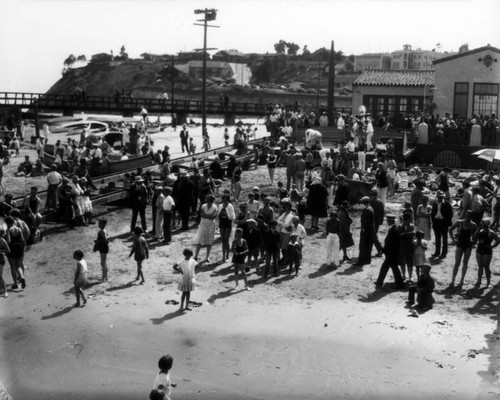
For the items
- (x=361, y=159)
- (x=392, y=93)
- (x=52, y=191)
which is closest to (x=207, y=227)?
(x=52, y=191)

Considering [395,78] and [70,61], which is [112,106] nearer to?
[395,78]

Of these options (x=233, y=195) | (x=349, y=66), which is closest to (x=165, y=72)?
(x=349, y=66)

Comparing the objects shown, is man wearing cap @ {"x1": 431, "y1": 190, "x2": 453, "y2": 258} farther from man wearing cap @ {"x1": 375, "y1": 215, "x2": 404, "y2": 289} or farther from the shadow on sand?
the shadow on sand

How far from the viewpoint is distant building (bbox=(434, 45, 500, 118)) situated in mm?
36562

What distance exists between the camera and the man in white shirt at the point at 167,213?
17.9m

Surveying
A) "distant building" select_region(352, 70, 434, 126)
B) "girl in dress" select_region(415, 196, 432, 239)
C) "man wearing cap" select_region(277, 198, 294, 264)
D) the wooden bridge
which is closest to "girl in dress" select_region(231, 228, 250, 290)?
"man wearing cap" select_region(277, 198, 294, 264)

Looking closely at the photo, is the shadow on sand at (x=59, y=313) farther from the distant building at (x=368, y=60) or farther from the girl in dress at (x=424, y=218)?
the distant building at (x=368, y=60)

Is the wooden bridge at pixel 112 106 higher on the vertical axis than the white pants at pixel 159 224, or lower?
higher

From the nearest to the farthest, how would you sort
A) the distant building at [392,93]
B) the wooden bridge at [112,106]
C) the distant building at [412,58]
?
1. the distant building at [392,93]
2. the wooden bridge at [112,106]
3. the distant building at [412,58]

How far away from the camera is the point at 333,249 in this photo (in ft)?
54.3

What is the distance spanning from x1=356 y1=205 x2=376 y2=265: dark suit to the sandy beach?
0.30 metres

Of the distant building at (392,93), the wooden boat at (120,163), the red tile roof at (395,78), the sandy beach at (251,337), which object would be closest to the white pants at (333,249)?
the sandy beach at (251,337)

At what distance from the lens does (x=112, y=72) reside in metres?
151

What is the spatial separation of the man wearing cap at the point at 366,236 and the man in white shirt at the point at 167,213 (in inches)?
175
